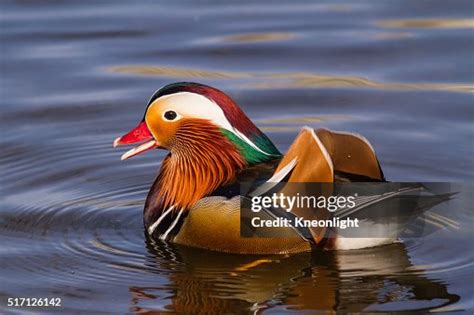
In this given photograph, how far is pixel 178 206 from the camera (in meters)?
6.46

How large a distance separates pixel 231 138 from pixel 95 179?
1.05m

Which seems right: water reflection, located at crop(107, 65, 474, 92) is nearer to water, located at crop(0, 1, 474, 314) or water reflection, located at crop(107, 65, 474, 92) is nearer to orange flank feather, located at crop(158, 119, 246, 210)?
water, located at crop(0, 1, 474, 314)

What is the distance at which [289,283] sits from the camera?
5855mm

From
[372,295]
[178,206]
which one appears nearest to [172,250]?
[178,206]

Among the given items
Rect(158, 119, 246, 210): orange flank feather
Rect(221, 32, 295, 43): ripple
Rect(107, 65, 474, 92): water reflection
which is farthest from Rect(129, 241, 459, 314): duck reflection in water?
Rect(221, 32, 295, 43): ripple

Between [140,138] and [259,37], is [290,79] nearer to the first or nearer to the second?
[259,37]

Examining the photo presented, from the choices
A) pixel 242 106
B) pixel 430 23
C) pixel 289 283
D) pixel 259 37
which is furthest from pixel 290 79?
pixel 289 283

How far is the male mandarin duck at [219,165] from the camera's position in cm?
602

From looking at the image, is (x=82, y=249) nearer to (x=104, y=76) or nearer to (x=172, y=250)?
(x=172, y=250)

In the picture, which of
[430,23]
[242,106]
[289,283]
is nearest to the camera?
[289,283]

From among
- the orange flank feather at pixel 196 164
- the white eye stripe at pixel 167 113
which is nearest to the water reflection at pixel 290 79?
the orange flank feather at pixel 196 164

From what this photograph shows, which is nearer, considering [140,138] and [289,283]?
[289,283]

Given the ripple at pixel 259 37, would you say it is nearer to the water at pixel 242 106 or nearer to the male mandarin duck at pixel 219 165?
the water at pixel 242 106

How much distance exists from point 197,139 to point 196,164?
5.0 inches
